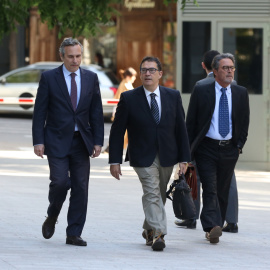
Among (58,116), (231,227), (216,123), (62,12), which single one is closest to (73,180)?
(58,116)

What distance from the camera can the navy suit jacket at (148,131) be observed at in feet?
28.5

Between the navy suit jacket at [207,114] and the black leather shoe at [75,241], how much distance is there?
128cm

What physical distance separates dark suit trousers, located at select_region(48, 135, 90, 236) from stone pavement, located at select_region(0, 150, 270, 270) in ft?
0.84

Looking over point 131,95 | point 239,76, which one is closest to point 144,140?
point 131,95

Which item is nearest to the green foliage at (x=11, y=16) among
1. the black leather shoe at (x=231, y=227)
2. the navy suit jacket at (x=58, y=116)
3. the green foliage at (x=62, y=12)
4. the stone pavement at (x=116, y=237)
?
the green foliage at (x=62, y=12)

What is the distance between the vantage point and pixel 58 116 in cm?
870

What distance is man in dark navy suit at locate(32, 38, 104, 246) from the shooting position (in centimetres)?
868

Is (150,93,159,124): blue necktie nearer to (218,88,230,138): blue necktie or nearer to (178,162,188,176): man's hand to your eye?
(178,162,188,176): man's hand

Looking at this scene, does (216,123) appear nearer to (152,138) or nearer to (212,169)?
(212,169)

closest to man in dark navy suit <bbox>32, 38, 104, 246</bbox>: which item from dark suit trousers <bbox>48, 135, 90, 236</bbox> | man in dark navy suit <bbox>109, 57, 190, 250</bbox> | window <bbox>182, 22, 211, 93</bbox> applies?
dark suit trousers <bbox>48, 135, 90, 236</bbox>

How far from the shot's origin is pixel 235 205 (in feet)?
33.2

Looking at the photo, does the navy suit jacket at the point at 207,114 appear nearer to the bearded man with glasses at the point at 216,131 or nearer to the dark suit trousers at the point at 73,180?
the bearded man with glasses at the point at 216,131

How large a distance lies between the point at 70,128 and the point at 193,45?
8.12 meters

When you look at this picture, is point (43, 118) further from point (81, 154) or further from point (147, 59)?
point (147, 59)
